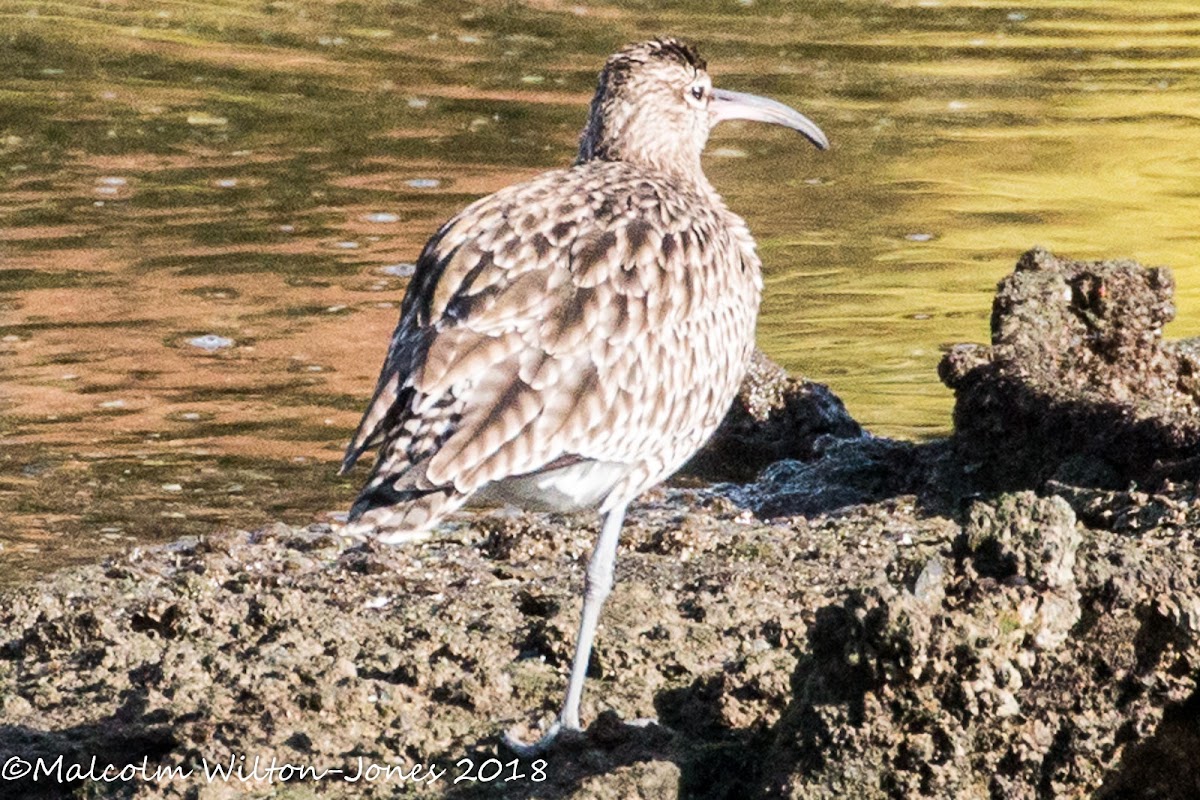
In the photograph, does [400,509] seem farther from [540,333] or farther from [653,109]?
[653,109]

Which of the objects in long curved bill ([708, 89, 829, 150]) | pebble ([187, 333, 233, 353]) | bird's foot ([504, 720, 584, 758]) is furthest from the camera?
pebble ([187, 333, 233, 353])

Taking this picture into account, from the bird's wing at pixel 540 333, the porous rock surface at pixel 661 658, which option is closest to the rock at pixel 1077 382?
the porous rock surface at pixel 661 658

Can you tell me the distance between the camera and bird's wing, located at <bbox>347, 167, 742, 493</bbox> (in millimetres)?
5094

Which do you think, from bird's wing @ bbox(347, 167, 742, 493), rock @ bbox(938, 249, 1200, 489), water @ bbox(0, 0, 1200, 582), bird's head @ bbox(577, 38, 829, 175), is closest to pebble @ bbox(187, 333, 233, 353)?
water @ bbox(0, 0, 1200, 582)

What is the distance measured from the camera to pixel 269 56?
50.8 feet

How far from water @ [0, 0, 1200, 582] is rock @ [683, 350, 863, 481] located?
26.3 inches

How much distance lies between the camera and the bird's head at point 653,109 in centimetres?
684

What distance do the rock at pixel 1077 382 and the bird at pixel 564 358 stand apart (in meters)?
1.33

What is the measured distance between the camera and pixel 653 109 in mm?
6848

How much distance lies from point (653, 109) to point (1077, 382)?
191cm

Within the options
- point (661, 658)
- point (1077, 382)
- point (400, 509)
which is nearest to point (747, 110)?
point (1077, 382)

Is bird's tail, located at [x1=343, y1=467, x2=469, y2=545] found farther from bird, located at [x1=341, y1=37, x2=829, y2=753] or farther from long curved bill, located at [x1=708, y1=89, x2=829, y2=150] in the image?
long curved bill, located at [x1=708, y1=89, x2=829, y2=150]

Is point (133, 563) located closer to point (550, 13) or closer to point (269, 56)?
point (269, 56)

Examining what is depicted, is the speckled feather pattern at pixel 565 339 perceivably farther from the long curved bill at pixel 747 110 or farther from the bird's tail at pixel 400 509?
the long curved bill at pixel 747 110
